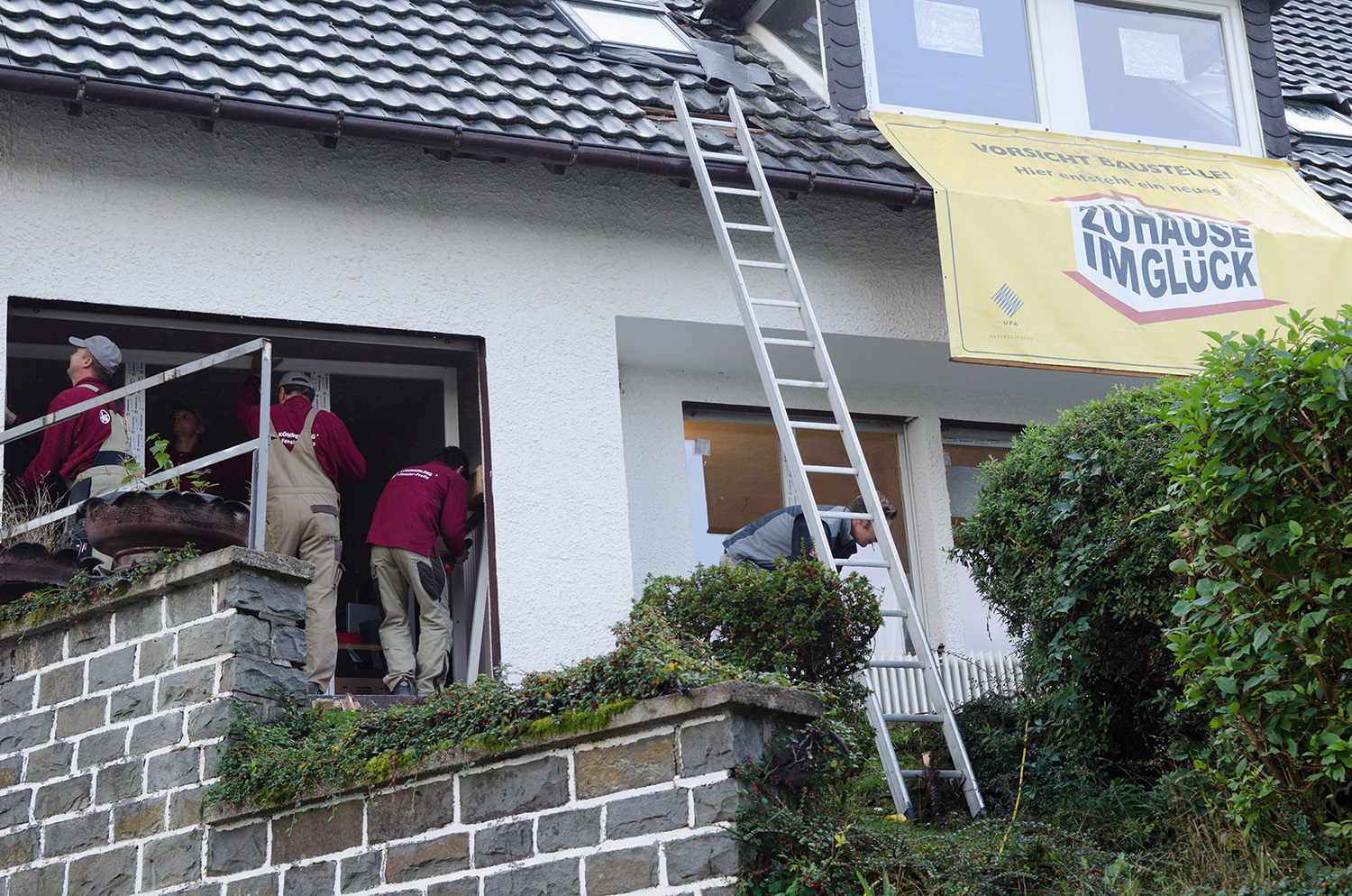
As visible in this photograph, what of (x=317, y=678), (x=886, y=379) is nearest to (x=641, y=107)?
(x=886, y=379)

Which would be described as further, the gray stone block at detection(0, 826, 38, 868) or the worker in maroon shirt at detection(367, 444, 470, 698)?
the worker in maroon shirt at detection(367, 444, 470, 698)

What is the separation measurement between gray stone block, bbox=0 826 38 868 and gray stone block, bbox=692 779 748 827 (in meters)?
2.97

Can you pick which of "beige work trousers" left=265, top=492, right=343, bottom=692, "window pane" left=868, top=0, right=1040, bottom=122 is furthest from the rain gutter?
"beige work trousers" left=265, top=492, right=343, bottom=692

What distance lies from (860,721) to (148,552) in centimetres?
281

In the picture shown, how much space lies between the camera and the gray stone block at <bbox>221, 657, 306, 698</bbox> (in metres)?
5.30

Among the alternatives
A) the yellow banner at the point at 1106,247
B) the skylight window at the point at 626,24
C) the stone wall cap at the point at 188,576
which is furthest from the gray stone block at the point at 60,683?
the skylight window at the point at 626,24

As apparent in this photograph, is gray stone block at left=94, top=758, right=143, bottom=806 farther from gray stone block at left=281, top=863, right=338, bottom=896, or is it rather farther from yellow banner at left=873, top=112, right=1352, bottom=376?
yellow banner at left=873, top=112, right=1352, bottom=376

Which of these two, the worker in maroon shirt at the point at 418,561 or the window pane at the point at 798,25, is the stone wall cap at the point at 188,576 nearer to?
the worker in maroon shirt at the point at 418,561

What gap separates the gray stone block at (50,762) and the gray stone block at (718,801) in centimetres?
284

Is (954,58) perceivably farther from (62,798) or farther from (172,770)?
(62,798)

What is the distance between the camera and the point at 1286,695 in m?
4.07

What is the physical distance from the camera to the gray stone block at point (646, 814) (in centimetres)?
418

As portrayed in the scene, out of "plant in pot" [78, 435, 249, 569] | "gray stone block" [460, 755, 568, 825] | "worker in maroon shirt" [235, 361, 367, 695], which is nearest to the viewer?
"gray stone block" [460, 755, 568, 825]

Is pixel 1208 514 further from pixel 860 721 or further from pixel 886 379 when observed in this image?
pixel 886 379
